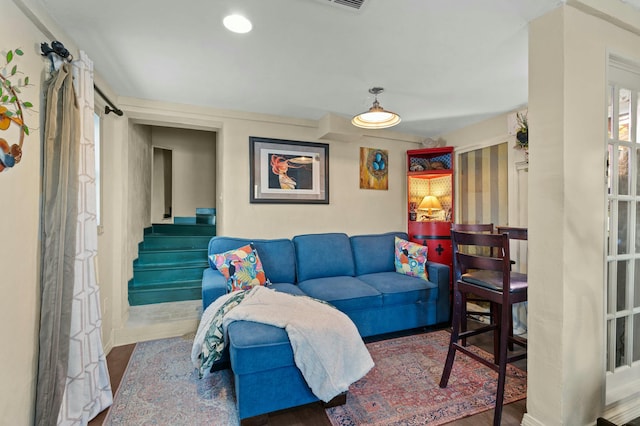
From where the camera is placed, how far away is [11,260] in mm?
1304

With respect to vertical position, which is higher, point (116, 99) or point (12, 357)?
point (116, 99)

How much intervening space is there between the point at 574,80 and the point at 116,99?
11.6ft

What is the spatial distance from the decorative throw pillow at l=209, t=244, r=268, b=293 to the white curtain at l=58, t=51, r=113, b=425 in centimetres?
93

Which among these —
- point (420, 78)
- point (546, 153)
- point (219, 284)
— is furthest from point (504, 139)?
point (219, 284)

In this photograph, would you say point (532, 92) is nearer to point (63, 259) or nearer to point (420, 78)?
point (420, 78)

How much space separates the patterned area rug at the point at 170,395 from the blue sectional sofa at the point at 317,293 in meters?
0.22

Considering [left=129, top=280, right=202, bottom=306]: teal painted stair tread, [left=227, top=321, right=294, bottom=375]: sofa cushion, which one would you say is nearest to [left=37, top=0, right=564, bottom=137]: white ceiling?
[left=227, top=321, right=294, bottom=375]: sofa cushion

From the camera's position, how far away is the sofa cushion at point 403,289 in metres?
2.77

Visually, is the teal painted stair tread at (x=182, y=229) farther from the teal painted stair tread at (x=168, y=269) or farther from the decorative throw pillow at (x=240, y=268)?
the decorative throw pillow at (x=240, y=268)

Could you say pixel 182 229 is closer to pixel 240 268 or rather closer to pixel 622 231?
pixel 240 268

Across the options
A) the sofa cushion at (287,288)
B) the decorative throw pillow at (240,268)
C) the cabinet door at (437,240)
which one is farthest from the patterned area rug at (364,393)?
the cabinet door at (437,240)

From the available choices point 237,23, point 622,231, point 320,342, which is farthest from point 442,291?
point 237,23

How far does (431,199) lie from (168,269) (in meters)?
3.57

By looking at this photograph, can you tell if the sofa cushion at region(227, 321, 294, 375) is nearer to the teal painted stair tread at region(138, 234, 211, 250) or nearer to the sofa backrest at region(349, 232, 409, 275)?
the sofa backrest at region(349, 232, 409, 275)
